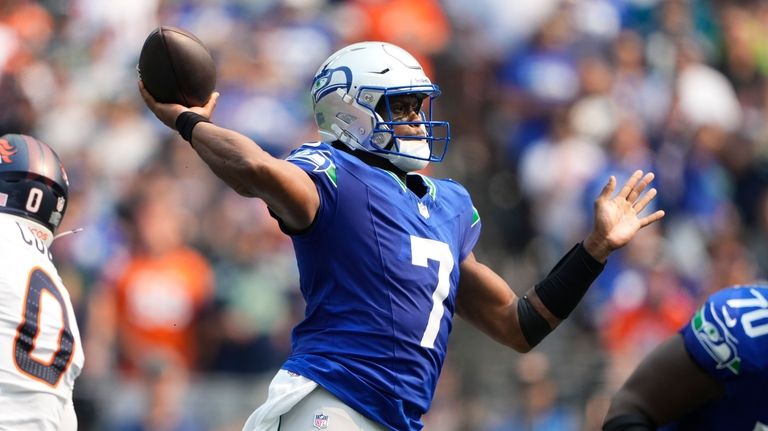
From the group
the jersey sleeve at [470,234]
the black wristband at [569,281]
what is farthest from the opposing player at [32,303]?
the black wristband at [569,281]

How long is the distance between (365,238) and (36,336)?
1.37m

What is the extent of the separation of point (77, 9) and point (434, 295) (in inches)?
315

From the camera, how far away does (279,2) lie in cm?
1231

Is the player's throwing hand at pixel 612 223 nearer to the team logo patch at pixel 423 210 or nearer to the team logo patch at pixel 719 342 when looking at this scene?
the team logo patch at pixel 719 342

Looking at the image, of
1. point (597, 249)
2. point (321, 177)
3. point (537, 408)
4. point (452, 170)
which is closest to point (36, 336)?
point (321, 177)

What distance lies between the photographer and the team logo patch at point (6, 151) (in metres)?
5.46

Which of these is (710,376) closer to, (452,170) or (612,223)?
(612,223)

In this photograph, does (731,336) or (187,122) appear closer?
(187,122)

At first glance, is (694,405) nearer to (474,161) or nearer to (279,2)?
(474,161)

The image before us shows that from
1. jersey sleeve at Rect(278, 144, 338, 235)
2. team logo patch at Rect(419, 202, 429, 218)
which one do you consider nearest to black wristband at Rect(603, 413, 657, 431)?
team logo patch at Rect(419, 202, 429, 218)

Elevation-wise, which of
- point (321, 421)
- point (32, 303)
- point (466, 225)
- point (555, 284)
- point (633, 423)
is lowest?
point (633, 423)

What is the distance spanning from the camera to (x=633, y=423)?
17.6ft

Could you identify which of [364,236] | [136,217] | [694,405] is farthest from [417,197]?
[136,217]

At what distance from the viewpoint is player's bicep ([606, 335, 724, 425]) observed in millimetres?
5324
